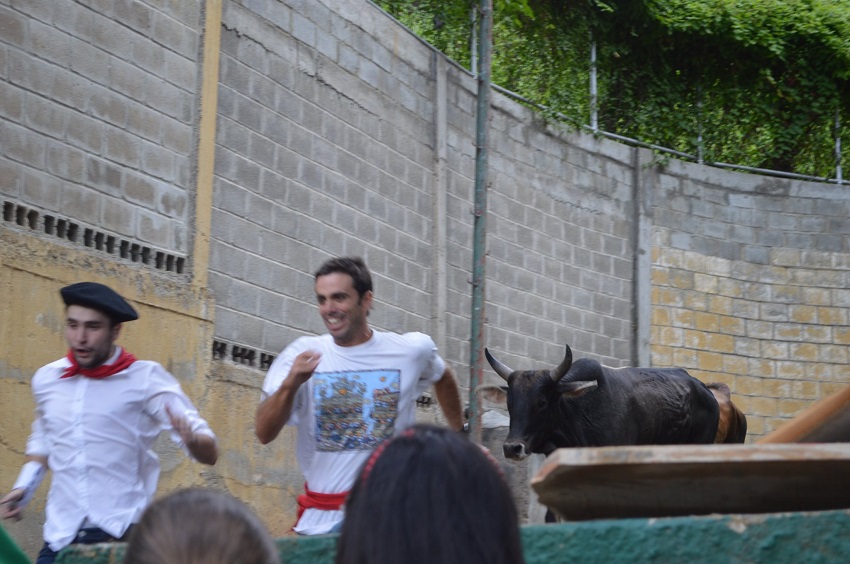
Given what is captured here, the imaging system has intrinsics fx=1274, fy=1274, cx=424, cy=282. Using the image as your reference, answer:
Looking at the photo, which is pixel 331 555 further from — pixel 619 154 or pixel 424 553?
pixel 619 154

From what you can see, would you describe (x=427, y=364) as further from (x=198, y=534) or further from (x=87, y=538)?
(x=198, y=534)

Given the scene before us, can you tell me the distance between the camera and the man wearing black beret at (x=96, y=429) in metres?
4.69

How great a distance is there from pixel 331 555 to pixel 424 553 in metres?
1.02

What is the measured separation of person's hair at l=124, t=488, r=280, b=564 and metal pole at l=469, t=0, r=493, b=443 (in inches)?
368

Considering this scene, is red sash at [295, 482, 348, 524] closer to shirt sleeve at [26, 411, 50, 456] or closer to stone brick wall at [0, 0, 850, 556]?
shirt sleeve at [26, 411, 50, 456]

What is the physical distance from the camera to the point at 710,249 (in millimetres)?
14797

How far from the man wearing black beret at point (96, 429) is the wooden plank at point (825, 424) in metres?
2.23

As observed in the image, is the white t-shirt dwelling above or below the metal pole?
below

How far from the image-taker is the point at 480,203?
12070mm

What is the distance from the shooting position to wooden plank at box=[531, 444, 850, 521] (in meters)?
2.55

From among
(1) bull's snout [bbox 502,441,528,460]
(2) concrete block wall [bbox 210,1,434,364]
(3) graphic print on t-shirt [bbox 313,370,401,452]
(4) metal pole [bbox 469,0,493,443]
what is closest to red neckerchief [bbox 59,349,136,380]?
(3) graphic print on t-shirt [bbox 313,370,401,452]

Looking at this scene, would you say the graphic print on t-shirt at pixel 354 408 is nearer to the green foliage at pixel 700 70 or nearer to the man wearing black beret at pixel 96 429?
the man wearing black beret at pixel 96 429

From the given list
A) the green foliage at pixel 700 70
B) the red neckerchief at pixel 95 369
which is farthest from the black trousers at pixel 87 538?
the green foliage at pixel 700 70

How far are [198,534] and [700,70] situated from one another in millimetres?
14561
